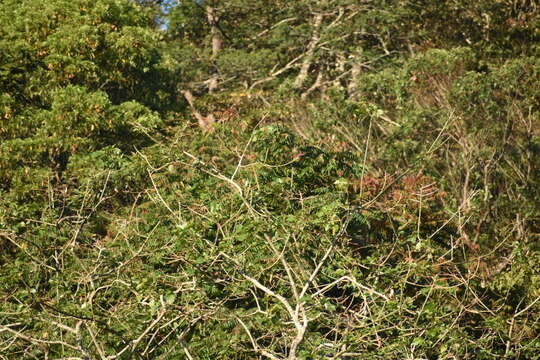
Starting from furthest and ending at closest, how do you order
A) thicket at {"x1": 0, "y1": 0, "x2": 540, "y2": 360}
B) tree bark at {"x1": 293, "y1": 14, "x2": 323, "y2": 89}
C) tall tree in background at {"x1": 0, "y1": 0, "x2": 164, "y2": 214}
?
tree bark at {"x1": 293, "y1": 14, "x2": 323, "y2": 89}
tall tree in background at {"x1": 0, "y1": 0, "x2": 164, "y2": 214}
thicket at {"x1": 0, "y1": 0, "x2": 540, "y2": 360}

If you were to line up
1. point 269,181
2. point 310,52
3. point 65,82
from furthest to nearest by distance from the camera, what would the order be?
point 310,52, point 65,82, point 269,181

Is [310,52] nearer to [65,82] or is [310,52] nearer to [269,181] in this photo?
[65,82]

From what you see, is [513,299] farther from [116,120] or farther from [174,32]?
[174,32]

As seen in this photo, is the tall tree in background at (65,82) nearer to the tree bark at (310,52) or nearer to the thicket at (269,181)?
the thicket at (269,181)

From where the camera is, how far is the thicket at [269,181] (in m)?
5.34

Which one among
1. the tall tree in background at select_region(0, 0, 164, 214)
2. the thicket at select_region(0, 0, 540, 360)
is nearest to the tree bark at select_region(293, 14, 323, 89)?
the thicket at select_region(0, 0, 540, 360)

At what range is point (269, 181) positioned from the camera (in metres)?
7.78

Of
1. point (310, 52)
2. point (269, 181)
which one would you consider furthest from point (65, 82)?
point (310, 52)

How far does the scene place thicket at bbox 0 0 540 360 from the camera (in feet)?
17.5

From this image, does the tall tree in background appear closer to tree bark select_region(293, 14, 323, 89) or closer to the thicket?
the thicket

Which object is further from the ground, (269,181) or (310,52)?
(269,181)

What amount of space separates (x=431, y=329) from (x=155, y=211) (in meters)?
4.02

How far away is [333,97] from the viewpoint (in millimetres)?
13219

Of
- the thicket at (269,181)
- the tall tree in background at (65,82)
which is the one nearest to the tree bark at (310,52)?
the thicket at (269,181)
